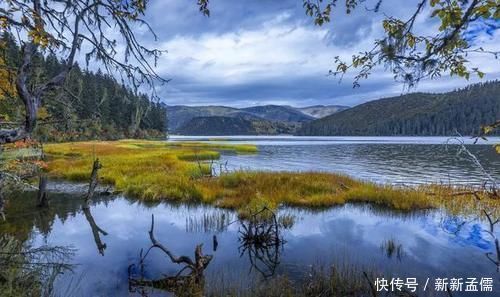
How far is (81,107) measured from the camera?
14.8ft

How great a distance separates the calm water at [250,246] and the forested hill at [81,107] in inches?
144

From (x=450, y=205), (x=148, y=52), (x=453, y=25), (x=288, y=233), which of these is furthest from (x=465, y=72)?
(x=450, y=205)

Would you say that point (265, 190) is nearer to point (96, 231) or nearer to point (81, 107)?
point (96, 231)

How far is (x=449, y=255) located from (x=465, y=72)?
8.81 metres

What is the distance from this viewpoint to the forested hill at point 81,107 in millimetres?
4145

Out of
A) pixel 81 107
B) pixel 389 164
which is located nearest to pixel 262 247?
pixel 81 107

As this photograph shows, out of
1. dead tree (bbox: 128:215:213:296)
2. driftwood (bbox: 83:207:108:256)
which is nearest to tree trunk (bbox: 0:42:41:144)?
dead tree (bbox: 128:215:213:296)

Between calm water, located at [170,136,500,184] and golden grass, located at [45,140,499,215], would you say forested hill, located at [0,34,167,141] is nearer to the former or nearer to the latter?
golden grass, located at [45,140,499,215]

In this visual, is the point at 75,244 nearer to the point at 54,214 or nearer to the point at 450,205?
the point at 54,214

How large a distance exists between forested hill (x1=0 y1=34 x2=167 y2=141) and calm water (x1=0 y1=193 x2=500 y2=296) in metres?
3.66

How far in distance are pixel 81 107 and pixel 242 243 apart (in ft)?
26.1

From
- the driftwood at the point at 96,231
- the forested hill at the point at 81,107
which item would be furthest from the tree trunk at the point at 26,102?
the driftwood at the point at 96,231

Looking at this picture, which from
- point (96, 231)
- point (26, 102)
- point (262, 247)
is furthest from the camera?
point (96, 231)

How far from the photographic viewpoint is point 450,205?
647 inches
